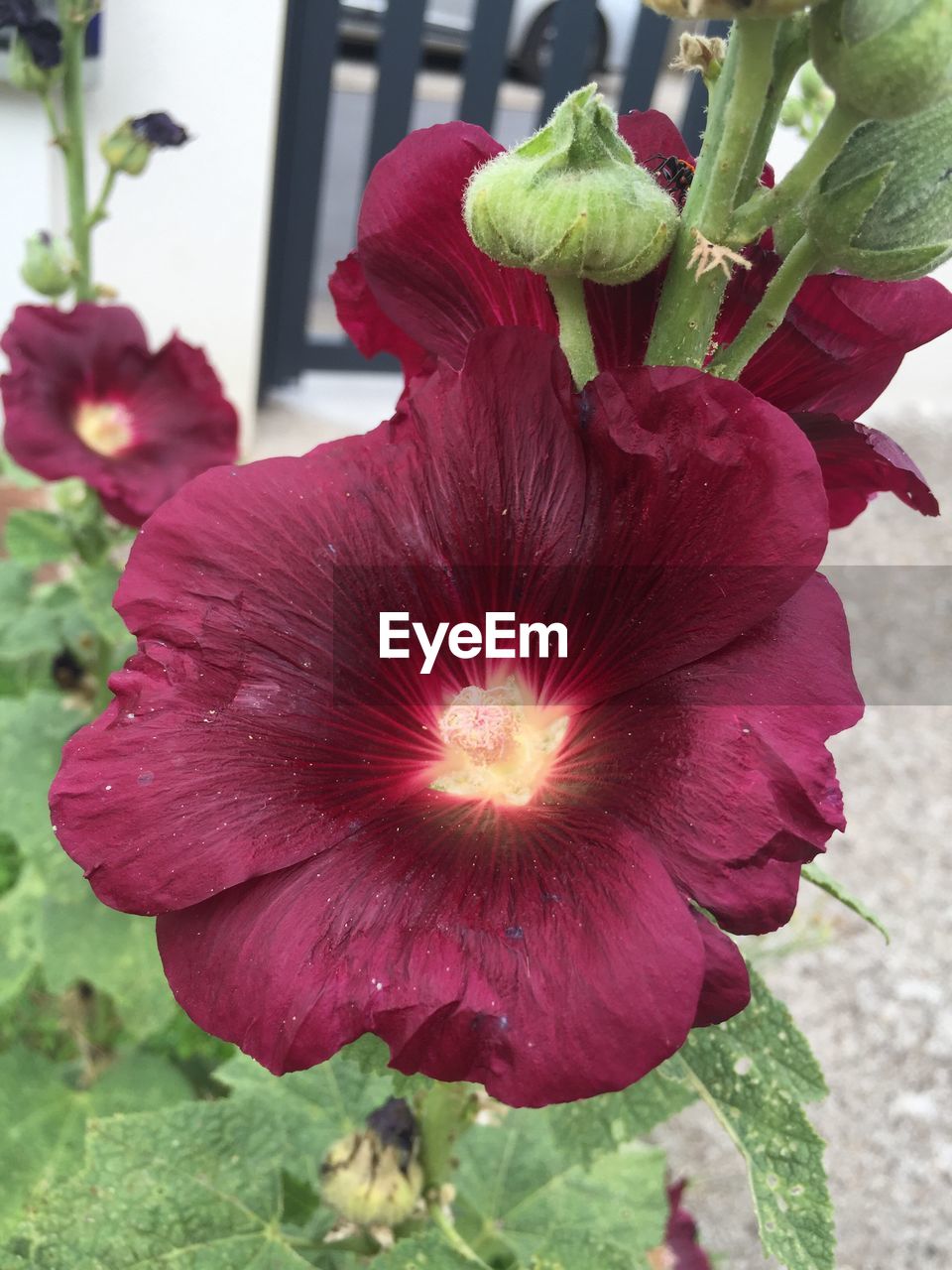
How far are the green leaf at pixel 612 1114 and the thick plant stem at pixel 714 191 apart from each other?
456mm

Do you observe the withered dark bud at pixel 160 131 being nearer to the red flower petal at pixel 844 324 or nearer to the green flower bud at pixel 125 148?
the green flower bud at pixel 125 148

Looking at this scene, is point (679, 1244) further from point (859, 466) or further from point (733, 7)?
point (733, 7)

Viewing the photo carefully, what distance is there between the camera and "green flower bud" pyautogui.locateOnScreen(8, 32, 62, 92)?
1.24 m

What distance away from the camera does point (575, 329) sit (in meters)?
0.53

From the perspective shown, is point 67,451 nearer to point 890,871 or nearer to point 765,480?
point 765,480

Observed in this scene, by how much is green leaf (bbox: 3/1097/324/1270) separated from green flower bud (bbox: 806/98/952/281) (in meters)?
0.71

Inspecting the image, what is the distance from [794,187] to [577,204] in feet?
0.30

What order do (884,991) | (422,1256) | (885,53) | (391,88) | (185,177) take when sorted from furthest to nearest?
1. (391,88)
2. (185,177)
3. (884,991)
4. (422,1256)
5. (885,53)

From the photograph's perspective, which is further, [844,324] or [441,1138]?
[441,1138]

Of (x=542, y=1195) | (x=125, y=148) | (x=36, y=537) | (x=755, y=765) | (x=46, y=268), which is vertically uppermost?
(x=755, y=765)

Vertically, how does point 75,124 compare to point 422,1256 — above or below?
above

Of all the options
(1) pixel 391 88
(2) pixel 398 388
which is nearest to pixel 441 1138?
(1) pixel 391 88

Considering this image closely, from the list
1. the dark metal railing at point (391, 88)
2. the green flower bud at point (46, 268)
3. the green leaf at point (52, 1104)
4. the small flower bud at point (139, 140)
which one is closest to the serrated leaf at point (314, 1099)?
the green leaf at point (52, 1104)

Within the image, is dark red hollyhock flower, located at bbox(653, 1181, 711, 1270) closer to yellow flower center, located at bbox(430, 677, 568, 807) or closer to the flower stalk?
yellow flower center, located at bbox(430, 677, 568, 807)
